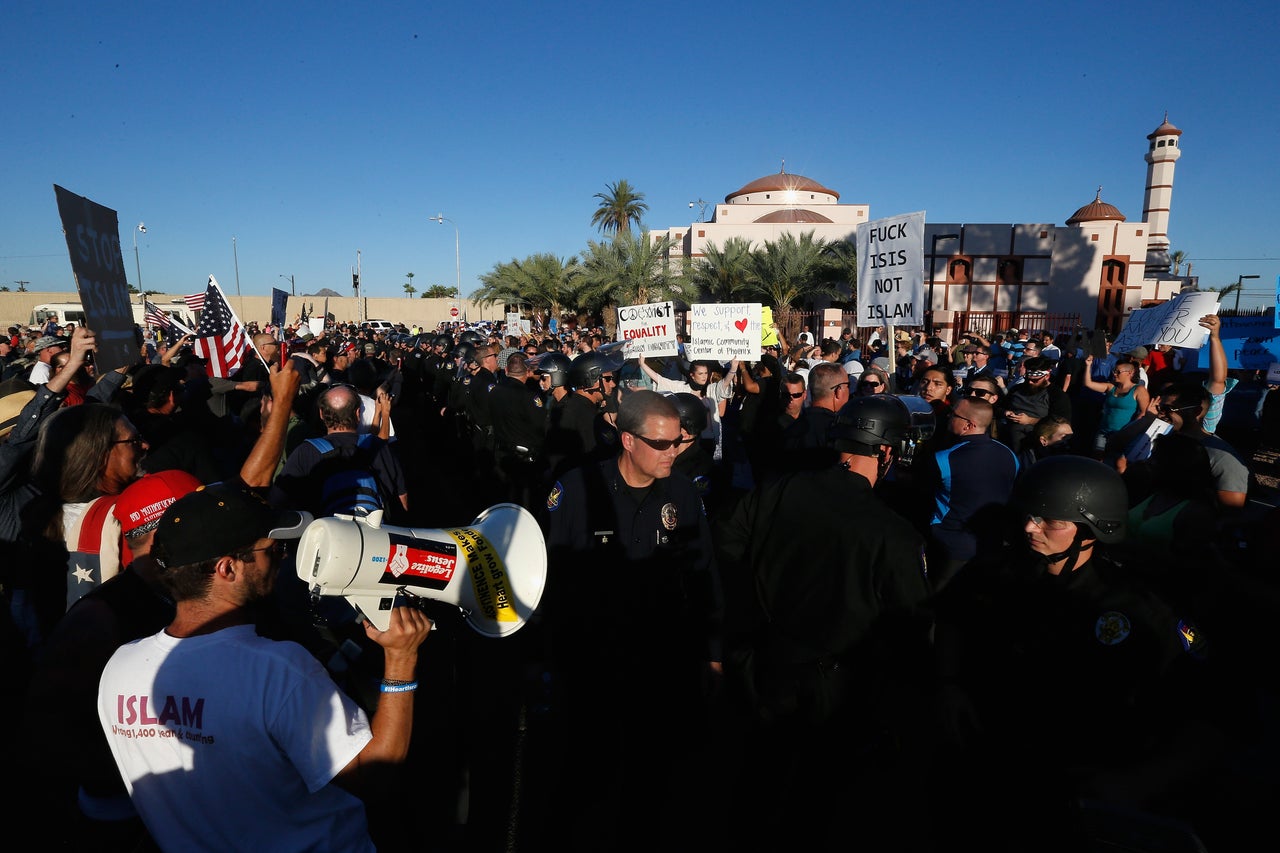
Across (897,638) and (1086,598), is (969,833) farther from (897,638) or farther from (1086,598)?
(1086,598)

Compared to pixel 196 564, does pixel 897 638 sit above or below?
below

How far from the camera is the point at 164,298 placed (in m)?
63.6

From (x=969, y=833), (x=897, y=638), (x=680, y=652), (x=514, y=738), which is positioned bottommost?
(x=514, y=738)

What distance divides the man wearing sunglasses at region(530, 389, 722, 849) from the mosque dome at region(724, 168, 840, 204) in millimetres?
47160

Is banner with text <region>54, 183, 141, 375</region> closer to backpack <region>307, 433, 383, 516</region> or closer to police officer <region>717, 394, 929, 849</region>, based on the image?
backpack <region>307, 433, 383, 516</region>

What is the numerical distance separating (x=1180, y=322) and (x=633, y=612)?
7980 mm

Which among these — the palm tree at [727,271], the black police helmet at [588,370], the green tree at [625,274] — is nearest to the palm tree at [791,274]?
the palm tree at [727,271]

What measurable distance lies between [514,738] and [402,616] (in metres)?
2.69

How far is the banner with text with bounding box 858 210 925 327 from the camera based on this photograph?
721 cm

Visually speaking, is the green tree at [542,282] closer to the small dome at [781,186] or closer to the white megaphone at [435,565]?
the small dome at [781,186]

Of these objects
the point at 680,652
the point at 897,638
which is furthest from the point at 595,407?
the point at 897,638

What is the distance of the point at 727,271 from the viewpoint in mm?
33219

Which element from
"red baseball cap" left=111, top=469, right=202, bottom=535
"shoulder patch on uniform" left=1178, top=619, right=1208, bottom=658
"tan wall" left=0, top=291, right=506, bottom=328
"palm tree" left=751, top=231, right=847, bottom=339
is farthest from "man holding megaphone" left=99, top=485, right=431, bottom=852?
"tan wall" left=0, top=291, right=506, bottom=328

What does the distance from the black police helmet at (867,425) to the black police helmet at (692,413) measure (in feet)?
6.19
